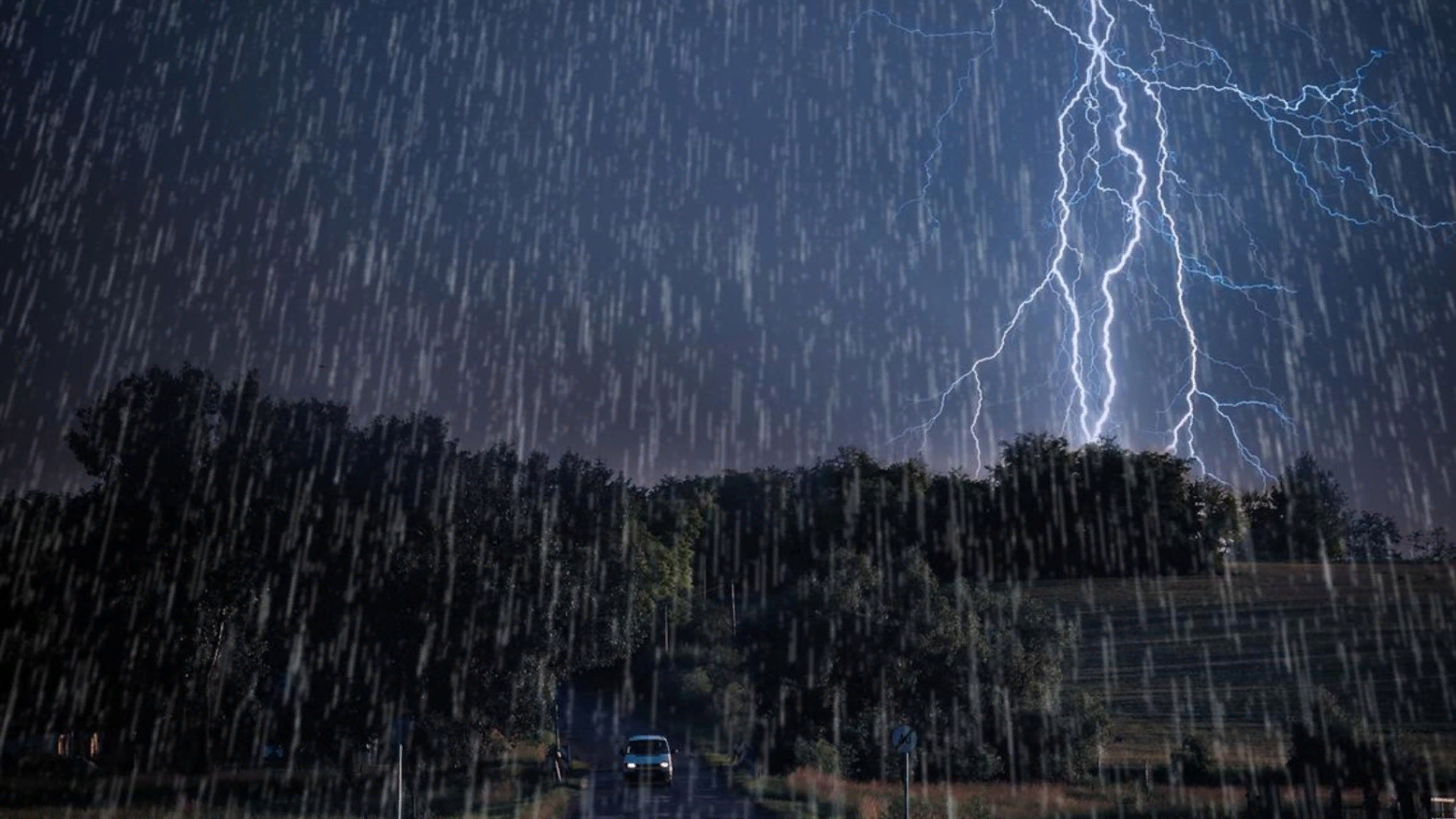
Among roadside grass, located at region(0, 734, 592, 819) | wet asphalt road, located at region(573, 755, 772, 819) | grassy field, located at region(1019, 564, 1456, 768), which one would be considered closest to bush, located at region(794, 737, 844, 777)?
wet asphalt road, located at region(573, 755, 772, 819)

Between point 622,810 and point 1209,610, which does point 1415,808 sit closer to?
point 622,810

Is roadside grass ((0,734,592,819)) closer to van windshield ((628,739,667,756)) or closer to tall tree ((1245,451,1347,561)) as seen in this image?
van windshield ((628,739,667,756))

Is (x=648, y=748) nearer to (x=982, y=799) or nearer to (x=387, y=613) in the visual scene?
(x=387, y=613)

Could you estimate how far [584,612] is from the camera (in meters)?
32.6

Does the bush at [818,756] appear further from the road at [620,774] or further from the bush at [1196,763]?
the bush at [1196,763]

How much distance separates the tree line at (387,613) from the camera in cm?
2923

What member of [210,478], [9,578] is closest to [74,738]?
→ [9,578]

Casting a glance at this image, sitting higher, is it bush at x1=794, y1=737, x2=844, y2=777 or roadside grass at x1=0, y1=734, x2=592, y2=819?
bush at x1=794, y1=737, x2=844, y2=777

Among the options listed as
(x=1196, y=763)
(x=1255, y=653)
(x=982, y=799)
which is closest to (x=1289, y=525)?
(x=1255, y=653)

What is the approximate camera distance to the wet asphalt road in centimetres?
2658

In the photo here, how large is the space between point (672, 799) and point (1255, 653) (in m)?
41.1


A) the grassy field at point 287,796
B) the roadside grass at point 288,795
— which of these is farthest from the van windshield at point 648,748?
the grassy field at point 287,796

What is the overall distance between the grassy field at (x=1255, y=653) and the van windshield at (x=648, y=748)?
50.6 ft

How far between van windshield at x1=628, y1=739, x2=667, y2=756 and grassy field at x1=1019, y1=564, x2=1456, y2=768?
607 inches
